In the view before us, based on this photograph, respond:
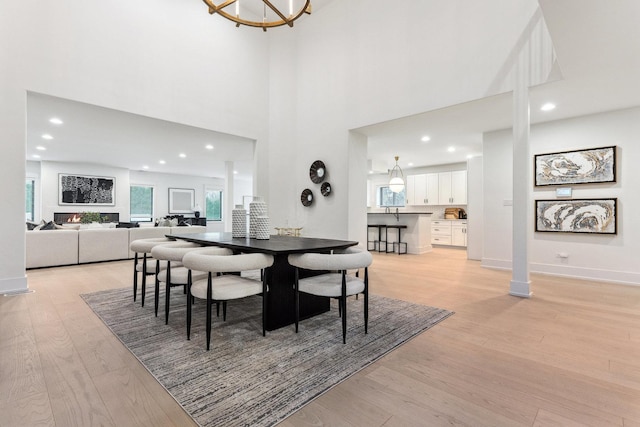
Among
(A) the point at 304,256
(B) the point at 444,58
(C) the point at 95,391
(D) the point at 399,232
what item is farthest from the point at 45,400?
(D) the point at 399,232

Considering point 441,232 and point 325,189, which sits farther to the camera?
point 441,232

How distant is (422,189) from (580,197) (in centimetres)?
475

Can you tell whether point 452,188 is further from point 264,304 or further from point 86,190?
point 86,190

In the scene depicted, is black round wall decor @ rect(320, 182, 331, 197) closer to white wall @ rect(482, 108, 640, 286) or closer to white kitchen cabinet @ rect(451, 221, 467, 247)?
white wall @ rect(482, 108, 640, 286)

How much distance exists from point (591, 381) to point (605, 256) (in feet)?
12.2

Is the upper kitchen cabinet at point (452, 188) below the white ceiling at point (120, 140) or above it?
below

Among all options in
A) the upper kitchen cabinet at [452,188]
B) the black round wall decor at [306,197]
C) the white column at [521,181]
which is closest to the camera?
the white column at [521,181]

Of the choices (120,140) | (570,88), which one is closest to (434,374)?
(570,88)

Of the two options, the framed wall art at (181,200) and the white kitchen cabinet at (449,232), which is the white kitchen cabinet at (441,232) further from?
the framed wall art at (181,200)

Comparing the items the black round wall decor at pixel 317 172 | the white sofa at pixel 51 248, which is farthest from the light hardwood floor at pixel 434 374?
the black round wall decor at pixel 317 172

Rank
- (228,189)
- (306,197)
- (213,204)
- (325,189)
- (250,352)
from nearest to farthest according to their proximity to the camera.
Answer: (250,352) → (325,189) → (306,197) → (228,189) → (213,204)

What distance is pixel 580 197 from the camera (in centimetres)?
460

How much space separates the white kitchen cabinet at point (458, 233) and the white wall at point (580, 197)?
282 centimetres

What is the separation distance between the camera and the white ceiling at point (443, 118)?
2434 mm
